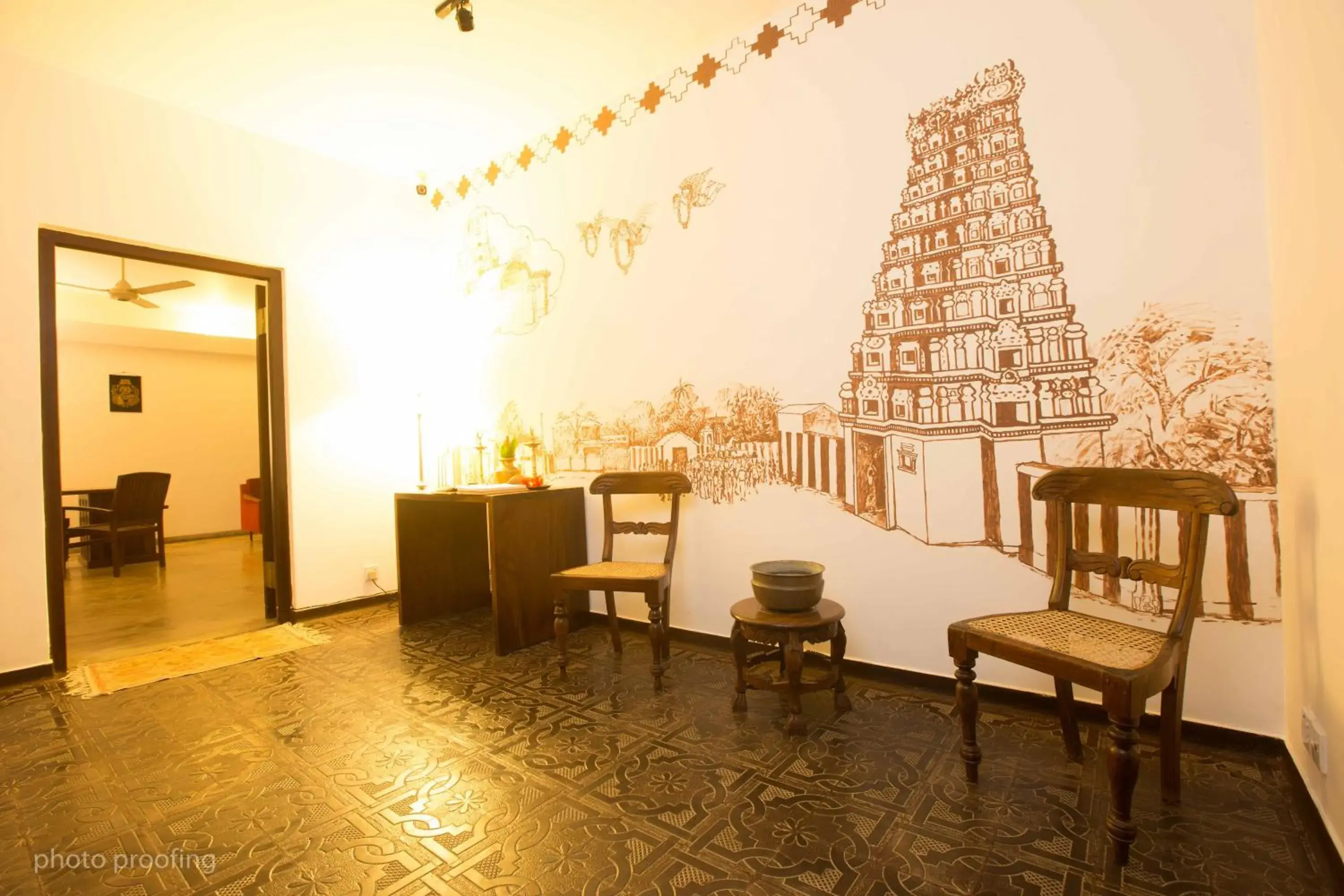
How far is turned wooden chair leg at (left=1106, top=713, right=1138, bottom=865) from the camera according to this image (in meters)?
1.44

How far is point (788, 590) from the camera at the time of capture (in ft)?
7.63

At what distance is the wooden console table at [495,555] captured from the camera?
3.22 meters

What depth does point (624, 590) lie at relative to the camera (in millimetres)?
2723

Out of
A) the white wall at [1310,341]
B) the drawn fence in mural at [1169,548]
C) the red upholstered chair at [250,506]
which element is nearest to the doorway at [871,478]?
the drawn fence in mural at [1169,548]

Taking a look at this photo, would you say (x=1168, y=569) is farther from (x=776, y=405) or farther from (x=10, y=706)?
(x=10, y=706)

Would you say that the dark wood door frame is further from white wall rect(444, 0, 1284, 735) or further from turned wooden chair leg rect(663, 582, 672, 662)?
turned wooden chair leg rect(663, 582, 672, 662)

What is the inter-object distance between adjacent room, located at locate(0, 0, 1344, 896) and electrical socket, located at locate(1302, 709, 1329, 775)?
0.02 meters

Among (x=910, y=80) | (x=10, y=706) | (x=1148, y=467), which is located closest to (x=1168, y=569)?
(x=1148, y=467)

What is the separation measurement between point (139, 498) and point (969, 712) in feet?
25.5

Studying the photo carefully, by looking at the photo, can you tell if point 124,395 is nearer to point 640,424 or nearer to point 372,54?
point 372,54

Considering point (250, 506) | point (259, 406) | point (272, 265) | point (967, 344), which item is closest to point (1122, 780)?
point (967, 344)

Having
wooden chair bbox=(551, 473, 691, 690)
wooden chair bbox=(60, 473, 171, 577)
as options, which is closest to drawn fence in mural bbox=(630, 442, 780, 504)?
wooden chair bbox=(551, 473, 691, 690)

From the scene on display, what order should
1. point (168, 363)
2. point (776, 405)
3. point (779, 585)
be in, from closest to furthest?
point (779, 585) → point (776, 405) → point (168, 363)

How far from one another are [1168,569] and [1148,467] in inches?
18.8
